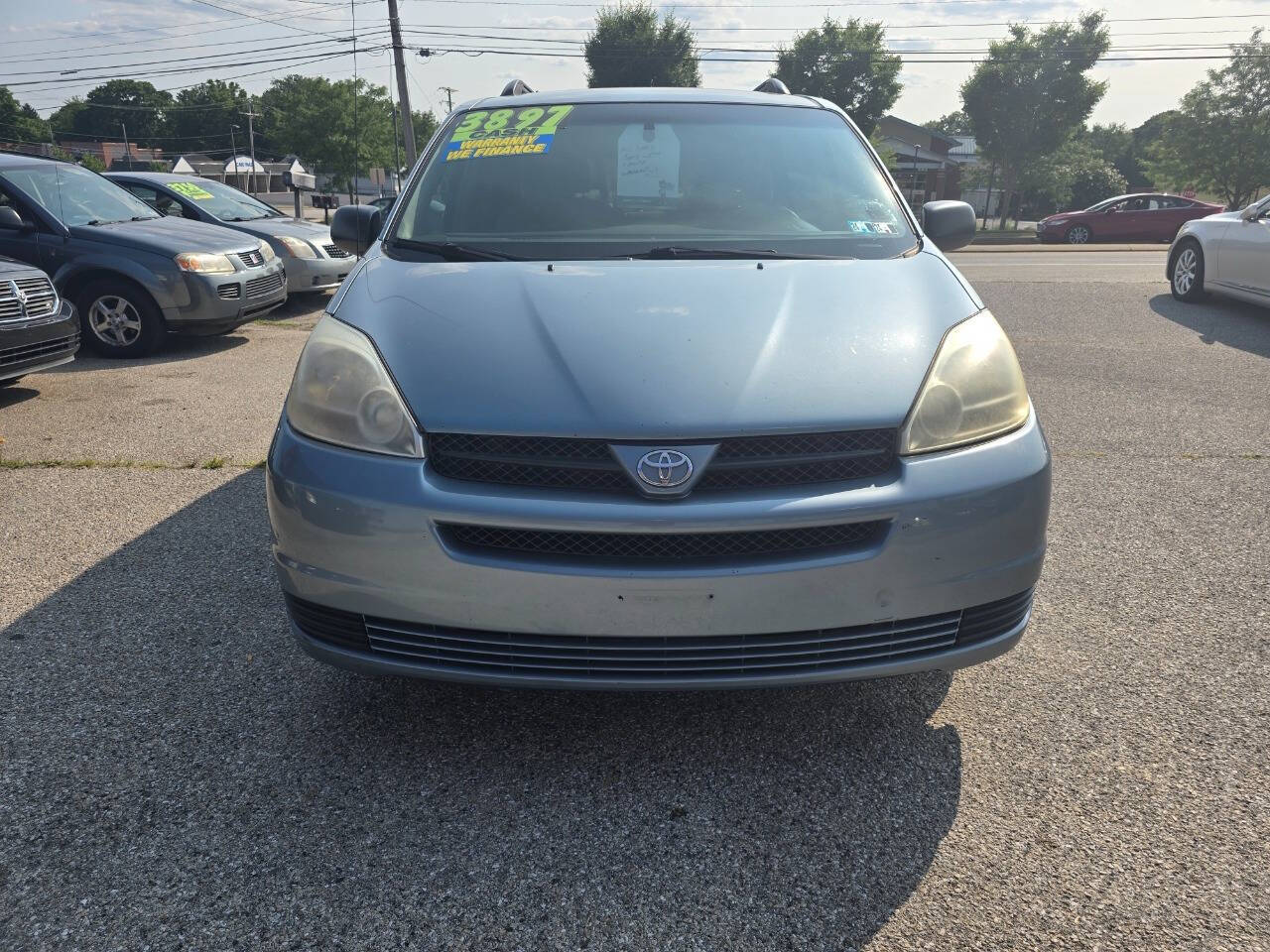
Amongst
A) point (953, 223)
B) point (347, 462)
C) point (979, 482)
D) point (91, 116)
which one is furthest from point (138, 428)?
point (91, 116)

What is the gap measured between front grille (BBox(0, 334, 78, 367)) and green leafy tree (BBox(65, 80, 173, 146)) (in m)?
124

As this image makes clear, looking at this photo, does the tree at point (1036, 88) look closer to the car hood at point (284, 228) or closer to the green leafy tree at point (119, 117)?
the car hood at point (284, 228)

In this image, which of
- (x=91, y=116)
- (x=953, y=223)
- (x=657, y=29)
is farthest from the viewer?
(x=91, y=116)

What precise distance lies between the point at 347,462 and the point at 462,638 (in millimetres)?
483

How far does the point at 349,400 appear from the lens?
2262 mm

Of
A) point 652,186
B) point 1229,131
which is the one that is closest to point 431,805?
point 652,186

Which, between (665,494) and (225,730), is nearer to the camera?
(665,494)

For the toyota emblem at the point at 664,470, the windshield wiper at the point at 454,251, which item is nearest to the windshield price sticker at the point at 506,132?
the windshield wiper at the point at 454,251

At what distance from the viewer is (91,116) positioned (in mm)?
112438

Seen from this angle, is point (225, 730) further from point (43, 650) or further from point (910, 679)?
point (910, 679)

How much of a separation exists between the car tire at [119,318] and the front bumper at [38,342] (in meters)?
1.42

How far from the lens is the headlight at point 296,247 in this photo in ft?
33.4

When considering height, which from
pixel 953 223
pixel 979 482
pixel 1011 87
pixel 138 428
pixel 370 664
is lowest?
pixel 138 428

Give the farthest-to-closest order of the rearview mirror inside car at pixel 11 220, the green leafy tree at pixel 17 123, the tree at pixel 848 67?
the green leafy tree at pixel 17 123 → the tree at pixel 848 67 → the rearview mirror inside car at pixel 11 220
